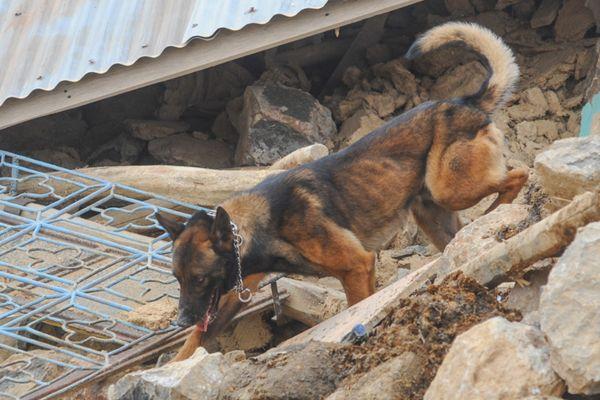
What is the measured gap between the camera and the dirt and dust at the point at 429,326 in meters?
4.42

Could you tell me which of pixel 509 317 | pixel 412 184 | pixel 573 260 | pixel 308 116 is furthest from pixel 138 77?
pixel 573 260

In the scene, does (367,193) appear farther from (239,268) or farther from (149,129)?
(149,129)

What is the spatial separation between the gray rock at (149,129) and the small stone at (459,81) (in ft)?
9.42

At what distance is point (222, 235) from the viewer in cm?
662

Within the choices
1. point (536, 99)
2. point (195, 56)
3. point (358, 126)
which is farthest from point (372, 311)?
point (536, 99)

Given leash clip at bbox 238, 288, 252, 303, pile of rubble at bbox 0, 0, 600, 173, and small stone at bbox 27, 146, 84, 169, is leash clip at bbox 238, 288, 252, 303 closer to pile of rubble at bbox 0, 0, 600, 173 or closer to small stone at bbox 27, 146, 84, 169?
pile of rubble at bbox 0, 0, 600, 173

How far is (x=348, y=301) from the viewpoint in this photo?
7074mm

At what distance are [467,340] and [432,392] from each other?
0.23m

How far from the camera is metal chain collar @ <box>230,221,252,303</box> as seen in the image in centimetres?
665

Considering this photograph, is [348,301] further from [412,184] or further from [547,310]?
[547,310]

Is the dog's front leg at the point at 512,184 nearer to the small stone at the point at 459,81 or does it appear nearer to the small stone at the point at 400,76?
the small stone at the point at 459,81

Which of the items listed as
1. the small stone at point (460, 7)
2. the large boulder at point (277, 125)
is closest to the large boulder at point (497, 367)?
the large boulder at point (277, 125)

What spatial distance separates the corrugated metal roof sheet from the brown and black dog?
171 cm

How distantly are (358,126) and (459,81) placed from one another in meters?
1.16
